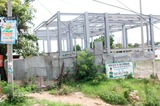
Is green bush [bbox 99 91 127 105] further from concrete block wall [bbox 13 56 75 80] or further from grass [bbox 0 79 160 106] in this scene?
concrete block wall [bbox 13 56 75 80]

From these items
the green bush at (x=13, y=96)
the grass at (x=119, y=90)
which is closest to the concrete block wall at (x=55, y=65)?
the grass at (x=119, y=90)

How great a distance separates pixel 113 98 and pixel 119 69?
2.55 m

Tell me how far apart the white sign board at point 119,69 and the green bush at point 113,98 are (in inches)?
73.0

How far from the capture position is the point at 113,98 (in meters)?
10.2

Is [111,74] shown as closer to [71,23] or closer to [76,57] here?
[76,57]

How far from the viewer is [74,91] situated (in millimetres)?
10703

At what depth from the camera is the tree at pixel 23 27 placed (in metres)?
11.6

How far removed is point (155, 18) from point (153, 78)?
14.0ft

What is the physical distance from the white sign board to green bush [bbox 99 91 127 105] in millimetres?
1855

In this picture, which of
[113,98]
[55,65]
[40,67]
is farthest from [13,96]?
[113,98]

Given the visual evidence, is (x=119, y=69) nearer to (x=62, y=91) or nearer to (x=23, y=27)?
(x=62, y=91)

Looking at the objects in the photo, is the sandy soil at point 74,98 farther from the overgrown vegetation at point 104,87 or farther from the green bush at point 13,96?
the green bush at point 13,96

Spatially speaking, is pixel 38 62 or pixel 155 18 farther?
pixel 155 18

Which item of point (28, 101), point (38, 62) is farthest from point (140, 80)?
point (28, 101)
